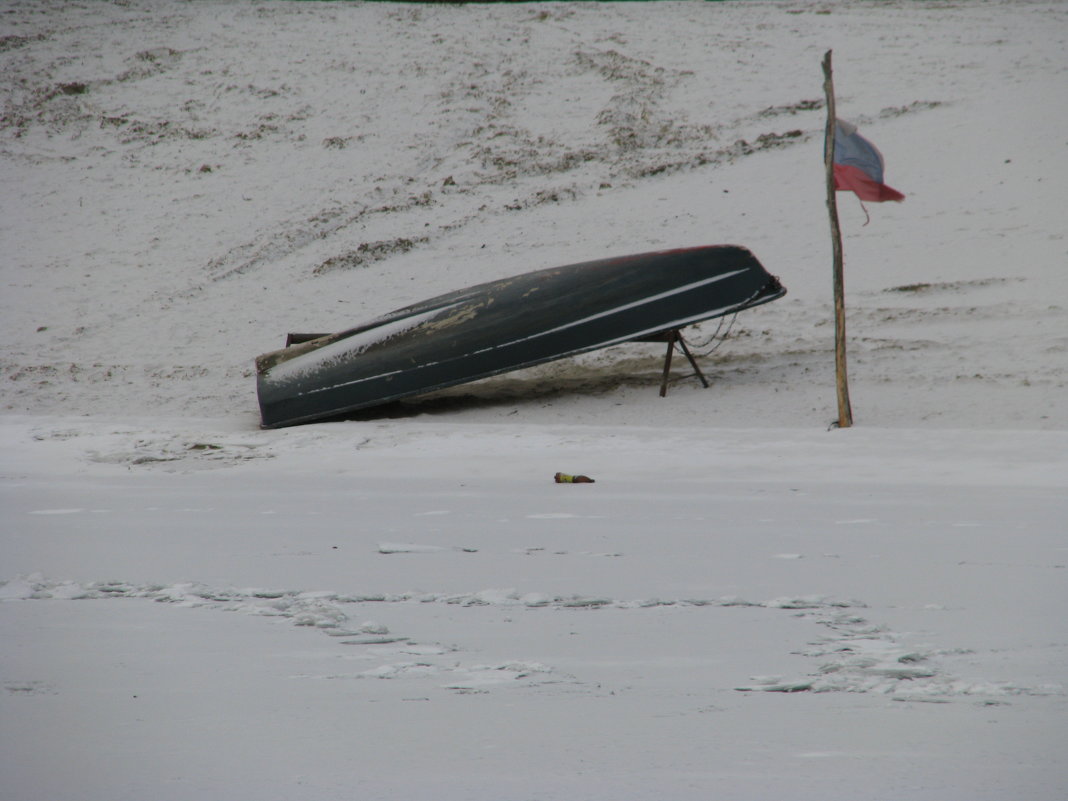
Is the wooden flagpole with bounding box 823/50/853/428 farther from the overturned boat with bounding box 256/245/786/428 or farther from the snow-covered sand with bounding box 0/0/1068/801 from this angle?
the overturned boat with bounding box 256/245/786/428

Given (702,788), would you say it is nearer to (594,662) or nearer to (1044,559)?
(594,662)

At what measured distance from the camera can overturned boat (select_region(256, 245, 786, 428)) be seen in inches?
346

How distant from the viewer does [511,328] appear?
892 centimetres

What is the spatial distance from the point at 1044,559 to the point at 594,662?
2.02 m

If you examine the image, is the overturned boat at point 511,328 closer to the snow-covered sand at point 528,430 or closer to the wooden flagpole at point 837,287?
the snow-covered sand at point 528,430

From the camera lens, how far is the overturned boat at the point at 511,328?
8.78 m

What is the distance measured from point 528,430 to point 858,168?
296cm

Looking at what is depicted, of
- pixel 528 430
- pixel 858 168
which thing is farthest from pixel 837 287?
pixel 528 430

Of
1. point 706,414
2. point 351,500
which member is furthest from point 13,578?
point 706,414

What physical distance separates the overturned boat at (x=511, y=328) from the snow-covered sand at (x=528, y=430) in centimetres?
43

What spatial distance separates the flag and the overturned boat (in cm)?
158

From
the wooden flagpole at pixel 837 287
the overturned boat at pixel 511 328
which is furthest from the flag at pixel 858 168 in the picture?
the overturned boat at pixel 511 328

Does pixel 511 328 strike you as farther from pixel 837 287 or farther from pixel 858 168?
pixel 858 168

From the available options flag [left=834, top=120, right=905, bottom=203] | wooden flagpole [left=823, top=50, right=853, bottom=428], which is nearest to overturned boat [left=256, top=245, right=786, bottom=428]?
wooden flagpole [left=823, top=50, right=853, bottom=428]
